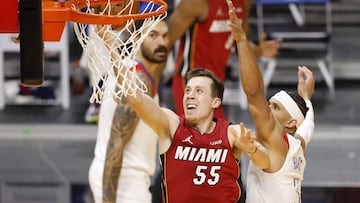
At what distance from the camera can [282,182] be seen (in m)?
5.21

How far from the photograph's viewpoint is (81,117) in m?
10.3

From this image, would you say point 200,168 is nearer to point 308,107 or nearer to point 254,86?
point 254,86

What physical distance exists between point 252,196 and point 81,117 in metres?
5.21

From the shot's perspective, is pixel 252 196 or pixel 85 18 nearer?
pixel 85 18

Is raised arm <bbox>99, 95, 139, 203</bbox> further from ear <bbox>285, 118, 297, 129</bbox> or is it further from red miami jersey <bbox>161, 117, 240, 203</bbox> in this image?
ear <bbox>285, 118, 297, 129</bbox>

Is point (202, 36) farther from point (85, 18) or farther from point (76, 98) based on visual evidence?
point (76, 98)

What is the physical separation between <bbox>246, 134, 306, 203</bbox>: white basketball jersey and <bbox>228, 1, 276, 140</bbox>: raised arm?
0.72ft

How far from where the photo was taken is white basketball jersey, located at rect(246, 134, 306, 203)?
205 inches

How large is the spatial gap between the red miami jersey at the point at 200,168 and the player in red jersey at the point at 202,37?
1684mm

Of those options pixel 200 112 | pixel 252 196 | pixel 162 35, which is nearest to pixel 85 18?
pixel 200 112

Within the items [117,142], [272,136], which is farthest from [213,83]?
[117,142]

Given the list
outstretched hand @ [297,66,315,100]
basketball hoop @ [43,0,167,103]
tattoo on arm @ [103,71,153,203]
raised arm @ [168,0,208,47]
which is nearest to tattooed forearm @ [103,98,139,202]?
tattoo on arm @ [103,71,153,203]

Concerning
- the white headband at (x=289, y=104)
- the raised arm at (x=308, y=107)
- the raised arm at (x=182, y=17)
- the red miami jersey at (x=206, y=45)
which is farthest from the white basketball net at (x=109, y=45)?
the red miami jersey at (x=206, y=45)

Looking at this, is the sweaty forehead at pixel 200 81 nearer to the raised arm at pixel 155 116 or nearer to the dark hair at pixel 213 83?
the dark hair at pixel 213 83
